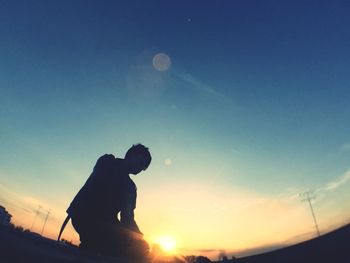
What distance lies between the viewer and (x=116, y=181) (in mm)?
3830

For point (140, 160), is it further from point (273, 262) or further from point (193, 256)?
point (273, 262)

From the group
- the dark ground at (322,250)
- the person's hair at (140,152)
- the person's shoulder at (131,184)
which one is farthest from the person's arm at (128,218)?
the dark ground at (322,250)

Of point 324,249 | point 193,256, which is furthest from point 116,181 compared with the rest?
point 324,249

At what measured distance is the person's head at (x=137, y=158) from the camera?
13.7ft

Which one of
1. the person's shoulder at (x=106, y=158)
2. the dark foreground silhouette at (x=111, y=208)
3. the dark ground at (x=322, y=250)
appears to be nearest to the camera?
the dark ground at (x=322, y=250)

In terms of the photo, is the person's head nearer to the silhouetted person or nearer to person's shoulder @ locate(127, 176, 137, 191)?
the silhouetted person

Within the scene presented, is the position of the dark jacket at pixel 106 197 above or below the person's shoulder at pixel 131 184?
below

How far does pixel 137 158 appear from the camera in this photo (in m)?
4.22

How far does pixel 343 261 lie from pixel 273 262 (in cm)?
47

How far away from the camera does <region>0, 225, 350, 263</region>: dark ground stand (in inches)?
57.2

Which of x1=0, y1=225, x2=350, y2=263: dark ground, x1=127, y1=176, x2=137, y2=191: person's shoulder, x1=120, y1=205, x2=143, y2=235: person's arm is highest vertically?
x1=127, y1=176, x2=137, y2=191: person's shoulder

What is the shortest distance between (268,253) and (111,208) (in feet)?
8.10

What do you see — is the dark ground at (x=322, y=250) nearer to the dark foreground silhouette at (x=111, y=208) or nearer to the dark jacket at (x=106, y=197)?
the dark foreground silhouette at (x=111, y=208)

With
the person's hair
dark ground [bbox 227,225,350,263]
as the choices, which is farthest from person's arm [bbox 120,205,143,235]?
dark ground [bbox 227,225,350,263]
